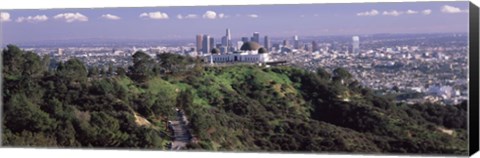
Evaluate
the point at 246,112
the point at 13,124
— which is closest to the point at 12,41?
the point at 13,124

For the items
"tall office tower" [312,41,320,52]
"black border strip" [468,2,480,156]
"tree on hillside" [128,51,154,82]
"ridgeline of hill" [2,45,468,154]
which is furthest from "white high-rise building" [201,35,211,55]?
"black border strip" [468,2,480,156]

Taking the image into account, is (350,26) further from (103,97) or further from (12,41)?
(12,41)

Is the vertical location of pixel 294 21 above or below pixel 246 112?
above

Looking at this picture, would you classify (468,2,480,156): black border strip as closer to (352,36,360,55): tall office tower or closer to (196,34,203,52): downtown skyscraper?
(352,36,360,55): tall office tower

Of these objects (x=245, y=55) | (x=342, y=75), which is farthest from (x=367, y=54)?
(x=245, y=55)

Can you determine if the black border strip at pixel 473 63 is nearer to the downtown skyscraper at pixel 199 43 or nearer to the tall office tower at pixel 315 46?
the tall office tower at pixel 315 46
